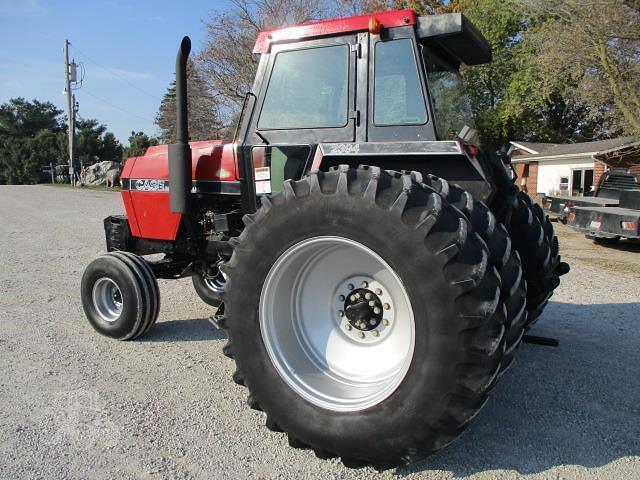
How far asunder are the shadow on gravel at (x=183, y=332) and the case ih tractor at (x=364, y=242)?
1.16 ft

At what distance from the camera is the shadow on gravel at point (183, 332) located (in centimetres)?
477

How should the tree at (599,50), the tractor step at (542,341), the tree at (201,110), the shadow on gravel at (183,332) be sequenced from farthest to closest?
the tree at (201,110), the tree at (599,50), the shadow on gravel at (183,332), the tractor step at (542,341)

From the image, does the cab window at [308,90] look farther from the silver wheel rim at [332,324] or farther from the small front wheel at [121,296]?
the small front wheel at [121,296]

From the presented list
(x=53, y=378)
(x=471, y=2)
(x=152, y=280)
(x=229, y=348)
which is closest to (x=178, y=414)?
(x=229, y=348)

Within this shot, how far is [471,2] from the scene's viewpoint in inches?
1280

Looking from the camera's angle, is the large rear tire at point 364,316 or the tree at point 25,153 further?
the tree at point 25,153

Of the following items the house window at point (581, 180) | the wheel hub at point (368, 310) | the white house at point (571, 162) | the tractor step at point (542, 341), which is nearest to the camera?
the wheel hub at point (368, 310)

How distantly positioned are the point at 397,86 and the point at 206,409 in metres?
2.33

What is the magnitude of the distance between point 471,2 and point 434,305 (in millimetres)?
34482

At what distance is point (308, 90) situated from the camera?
3.58 metres

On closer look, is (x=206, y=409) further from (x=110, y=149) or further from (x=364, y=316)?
(x=110, y=149)

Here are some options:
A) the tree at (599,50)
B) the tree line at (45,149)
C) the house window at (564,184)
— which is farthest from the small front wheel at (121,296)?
the tree line at (45,149)

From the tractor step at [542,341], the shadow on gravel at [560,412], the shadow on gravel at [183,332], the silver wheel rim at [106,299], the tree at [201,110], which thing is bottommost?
the shadow on gravel at [560,412]

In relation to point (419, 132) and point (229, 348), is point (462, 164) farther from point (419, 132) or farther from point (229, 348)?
point (229, 348)
